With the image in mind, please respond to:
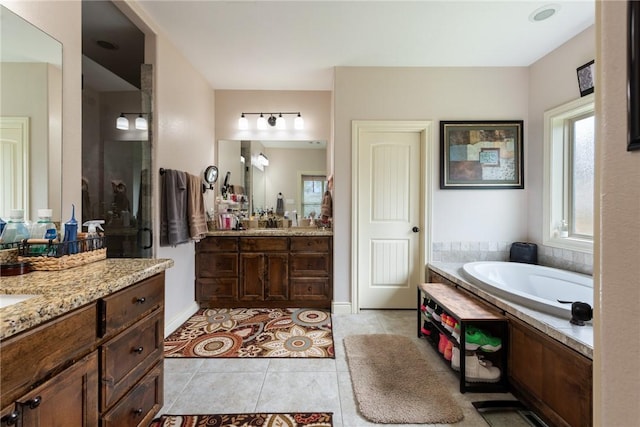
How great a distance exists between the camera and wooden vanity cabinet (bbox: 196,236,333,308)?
2984 mm

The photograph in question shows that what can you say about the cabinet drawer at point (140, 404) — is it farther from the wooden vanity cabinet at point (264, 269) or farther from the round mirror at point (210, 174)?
the round mirror at point (210, 174)

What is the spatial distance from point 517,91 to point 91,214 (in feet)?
14.0

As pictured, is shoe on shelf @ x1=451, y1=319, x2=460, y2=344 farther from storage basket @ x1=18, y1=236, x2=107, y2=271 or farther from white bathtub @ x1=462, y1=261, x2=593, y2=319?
storage basket @ x1=18, y1=236, x2=107, y2=271

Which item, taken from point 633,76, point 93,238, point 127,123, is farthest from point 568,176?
point 127,123

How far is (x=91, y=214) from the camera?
7.06 feet

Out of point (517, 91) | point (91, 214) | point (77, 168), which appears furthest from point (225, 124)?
point (517, 91)

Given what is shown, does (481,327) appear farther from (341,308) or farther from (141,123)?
(141,123)

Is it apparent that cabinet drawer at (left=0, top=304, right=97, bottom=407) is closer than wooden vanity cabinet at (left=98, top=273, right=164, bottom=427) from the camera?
Yes

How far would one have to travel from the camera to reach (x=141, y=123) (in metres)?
2.28

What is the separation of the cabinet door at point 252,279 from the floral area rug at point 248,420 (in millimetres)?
1506

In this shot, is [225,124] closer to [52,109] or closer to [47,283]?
[52,109]

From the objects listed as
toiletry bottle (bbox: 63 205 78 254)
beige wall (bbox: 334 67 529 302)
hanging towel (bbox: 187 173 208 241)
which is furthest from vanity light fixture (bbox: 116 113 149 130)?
beige wall (bbox: 334 67 529 302)

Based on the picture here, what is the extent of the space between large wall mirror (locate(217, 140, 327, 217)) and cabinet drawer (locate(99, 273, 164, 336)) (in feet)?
7.34

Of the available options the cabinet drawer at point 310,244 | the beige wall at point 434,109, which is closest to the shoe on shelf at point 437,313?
the beige wall at point 434,109
